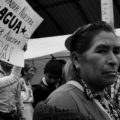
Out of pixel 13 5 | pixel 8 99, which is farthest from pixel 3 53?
pixel 8 99

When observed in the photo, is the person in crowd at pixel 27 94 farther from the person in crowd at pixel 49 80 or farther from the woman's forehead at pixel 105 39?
the woman's forehead at pixel 105 39

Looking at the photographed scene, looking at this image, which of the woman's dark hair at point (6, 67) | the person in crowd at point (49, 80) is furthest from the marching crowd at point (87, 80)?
the person in crowd at point (49, 80)

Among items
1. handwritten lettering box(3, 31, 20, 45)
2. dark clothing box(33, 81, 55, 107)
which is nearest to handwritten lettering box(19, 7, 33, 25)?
handwritten lettering box(3, 31, 20, 45)

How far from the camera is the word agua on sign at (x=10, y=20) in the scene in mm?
3949

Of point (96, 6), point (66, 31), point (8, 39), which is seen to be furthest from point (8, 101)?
point (66, 31)

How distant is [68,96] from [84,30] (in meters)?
0.39

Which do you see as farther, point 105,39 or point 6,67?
→ point 6,67

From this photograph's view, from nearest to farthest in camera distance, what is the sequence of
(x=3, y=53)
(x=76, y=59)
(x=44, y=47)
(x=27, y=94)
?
(x=76, y=59), (x=3, y=53), (x=27, y=94), (x=44, y=47)

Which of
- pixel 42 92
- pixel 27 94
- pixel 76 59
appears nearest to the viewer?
pixel 76 59

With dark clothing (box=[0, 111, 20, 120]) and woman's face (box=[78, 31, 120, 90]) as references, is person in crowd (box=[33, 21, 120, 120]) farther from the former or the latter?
dark clothing (box=[0, 111, 20, 120])

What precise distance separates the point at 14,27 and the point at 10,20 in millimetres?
83

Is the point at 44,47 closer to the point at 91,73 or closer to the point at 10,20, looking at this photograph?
the point at 10,20

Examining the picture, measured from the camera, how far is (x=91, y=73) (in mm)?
2160

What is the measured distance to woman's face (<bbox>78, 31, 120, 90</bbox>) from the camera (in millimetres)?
2137
